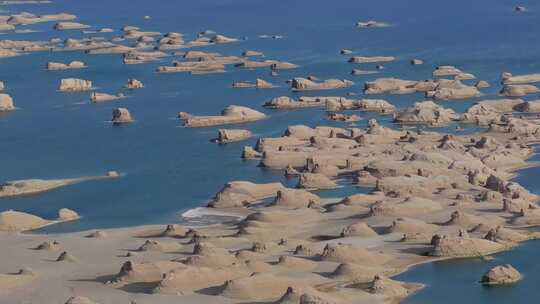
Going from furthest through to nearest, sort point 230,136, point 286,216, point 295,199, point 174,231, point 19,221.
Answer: point 230,136 → point 295,199 → point 19,221 → point 286,216 → point 174,231

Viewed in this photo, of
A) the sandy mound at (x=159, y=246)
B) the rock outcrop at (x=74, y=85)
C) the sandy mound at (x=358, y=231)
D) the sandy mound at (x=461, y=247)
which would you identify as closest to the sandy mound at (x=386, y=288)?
the sandy mound at (x=461, y=247)

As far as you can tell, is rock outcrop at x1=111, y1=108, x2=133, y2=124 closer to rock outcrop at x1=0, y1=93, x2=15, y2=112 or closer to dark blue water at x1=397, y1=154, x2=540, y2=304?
rock outcrop at x1=0, y1=93, x2=15, y2=112

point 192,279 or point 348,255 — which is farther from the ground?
point 348,255

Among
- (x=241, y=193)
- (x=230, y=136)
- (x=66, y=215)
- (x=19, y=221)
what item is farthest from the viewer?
(x=230, y=136)

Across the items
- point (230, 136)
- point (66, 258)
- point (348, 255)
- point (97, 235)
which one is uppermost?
point (230, 136)

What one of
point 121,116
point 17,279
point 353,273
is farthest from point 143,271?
point 121,116

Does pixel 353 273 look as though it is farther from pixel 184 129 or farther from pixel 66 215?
pixel 184 129

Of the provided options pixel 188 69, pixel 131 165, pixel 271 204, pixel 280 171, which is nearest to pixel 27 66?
pixel 188 69

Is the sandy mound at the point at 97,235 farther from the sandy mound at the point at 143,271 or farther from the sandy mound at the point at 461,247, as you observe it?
the sandy mound at the point at 461,247
